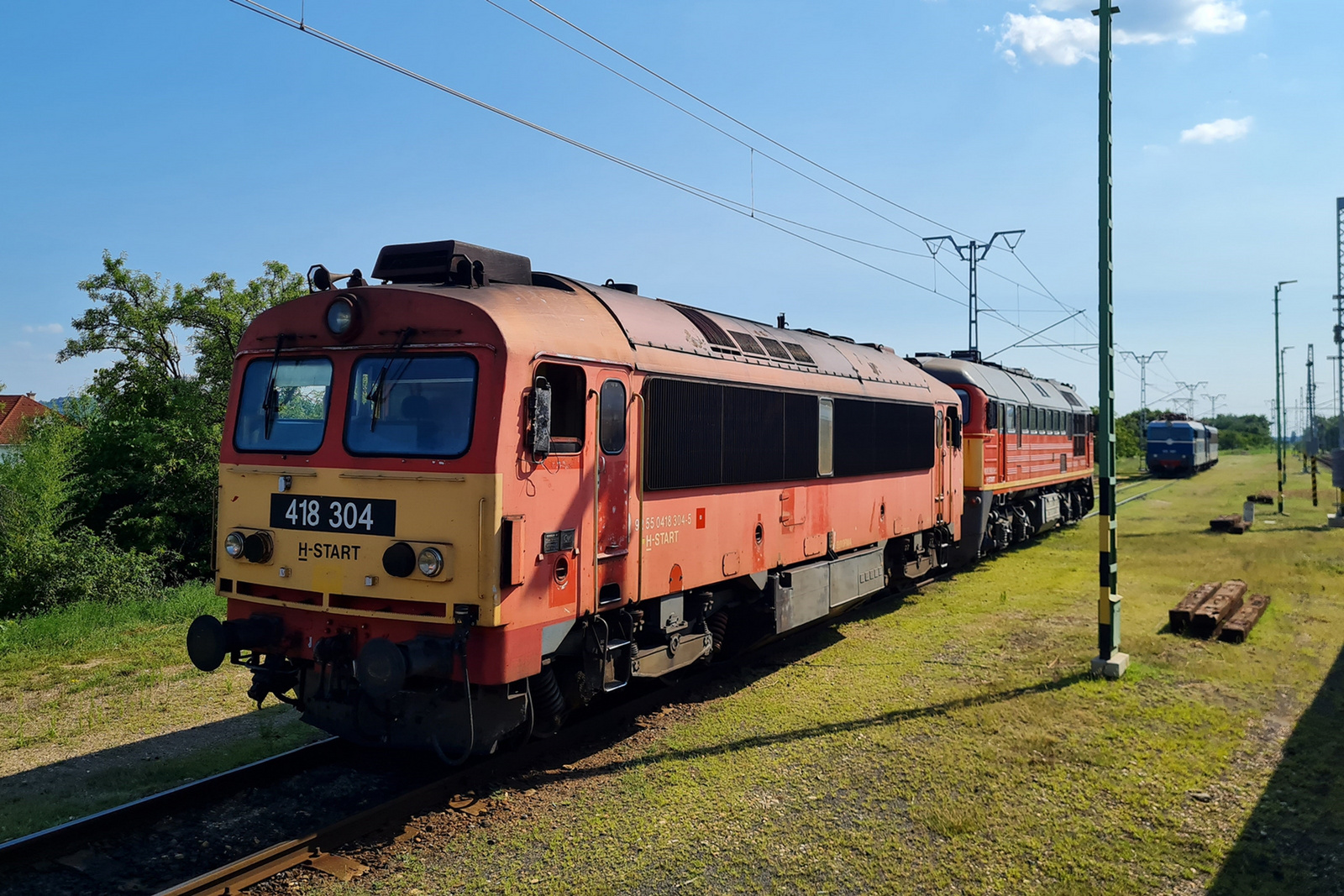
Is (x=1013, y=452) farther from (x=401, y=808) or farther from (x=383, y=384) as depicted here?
(x=401, y=808)

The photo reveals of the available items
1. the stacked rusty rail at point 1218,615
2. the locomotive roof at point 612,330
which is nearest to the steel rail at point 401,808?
the locomotive roof at point 612,330

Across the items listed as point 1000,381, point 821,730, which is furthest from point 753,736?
Result: point 1000,381

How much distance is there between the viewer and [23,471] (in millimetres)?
15820

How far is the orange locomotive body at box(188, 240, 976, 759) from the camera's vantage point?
5.91 m

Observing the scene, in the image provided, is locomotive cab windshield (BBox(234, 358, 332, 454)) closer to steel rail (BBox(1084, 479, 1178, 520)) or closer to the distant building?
the distant building

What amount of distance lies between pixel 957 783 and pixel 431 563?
4.41 metres

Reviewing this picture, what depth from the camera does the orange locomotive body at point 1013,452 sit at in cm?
1664

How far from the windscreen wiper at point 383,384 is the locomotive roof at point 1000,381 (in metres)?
12.9

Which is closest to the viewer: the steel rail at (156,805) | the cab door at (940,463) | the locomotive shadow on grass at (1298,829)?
the locomotive shadow on grass at (1298,829)

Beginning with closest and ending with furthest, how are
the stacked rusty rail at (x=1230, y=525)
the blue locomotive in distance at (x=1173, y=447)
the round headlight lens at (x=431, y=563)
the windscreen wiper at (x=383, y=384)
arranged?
the round headlight lens at (x=431, y=563), the windscreen wiper at (x=383, y=384), the stacked rusty rail at (x=1230, y=525), the blue locomotive in distance at (x=1173, y=447)

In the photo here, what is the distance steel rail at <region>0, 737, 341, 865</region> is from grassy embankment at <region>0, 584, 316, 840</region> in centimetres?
46

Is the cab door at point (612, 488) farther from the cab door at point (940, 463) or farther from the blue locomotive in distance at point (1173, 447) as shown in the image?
the blue locomotive in distance at point (1173, 447)

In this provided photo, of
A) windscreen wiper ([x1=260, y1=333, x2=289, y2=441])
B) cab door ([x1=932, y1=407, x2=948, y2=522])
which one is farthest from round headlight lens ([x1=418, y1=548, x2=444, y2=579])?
cab door ([x1=932, y1=407, x2=948, y2=522])

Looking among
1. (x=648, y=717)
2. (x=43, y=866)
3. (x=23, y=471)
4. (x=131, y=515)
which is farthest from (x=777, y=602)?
(x=131, y=515)
